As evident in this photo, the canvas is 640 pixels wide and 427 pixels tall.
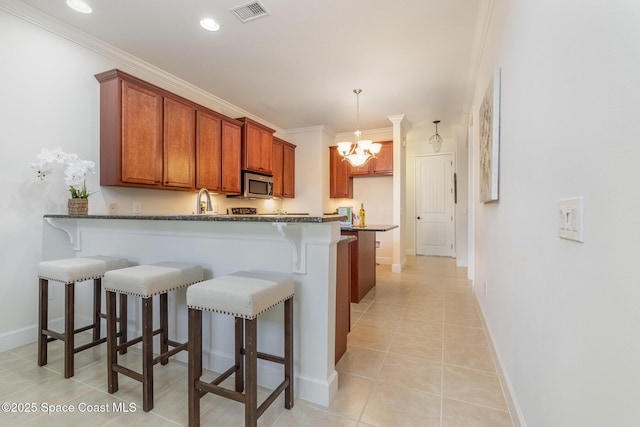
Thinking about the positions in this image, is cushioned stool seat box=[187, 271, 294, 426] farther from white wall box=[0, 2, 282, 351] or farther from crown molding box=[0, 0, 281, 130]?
crown molding box=[0, 0, 281, 130]

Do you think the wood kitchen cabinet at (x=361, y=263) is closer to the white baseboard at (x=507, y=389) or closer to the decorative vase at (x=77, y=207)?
the white baseboard at (x=507, y=389)

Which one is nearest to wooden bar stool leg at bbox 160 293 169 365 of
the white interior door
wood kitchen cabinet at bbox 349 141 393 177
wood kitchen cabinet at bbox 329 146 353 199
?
wood kitchen cabinet at bbox 329 146 353 199

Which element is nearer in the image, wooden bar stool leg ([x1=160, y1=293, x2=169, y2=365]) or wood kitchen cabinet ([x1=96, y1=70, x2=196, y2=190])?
wooden bar stool leg ([x1=160, y1=293, x2=169, y2=365])

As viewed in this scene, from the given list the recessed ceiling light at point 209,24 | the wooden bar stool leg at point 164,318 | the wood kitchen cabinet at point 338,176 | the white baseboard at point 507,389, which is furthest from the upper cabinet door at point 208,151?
the white baseboard at point 507,389

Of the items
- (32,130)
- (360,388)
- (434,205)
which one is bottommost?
(360,388)

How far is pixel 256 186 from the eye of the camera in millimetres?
4637

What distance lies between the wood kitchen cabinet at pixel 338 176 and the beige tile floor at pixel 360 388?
3.50m

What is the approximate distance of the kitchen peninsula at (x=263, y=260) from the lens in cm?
161

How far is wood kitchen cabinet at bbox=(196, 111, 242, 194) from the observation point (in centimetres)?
359

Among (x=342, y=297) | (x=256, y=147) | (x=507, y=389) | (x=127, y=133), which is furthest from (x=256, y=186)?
(x=507, y=389)

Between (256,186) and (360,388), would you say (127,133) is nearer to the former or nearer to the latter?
(256,186)

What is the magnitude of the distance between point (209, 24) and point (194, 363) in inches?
107

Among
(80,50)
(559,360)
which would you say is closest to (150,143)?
(80,50)

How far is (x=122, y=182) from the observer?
2.71 m
